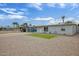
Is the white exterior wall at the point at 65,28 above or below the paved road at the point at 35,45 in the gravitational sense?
above

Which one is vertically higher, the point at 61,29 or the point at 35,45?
the point at 61,29

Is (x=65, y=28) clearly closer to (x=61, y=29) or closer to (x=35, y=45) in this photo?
(x=61, y=29)

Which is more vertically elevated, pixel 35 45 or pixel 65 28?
pixel 65 28

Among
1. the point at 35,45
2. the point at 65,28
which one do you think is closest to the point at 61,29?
the point at 65,28

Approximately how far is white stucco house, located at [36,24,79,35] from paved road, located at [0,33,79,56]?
6 centimetres

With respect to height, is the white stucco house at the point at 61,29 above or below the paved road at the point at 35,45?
above

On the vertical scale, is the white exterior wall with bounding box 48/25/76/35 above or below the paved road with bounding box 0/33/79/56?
above

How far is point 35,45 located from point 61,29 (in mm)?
372

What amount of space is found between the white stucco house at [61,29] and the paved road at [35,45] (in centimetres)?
6

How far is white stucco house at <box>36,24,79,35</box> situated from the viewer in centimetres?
246

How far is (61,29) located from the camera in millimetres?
2465

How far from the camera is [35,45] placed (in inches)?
97.3

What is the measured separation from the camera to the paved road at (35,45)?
2438 mm

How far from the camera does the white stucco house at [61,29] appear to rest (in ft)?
8.07
